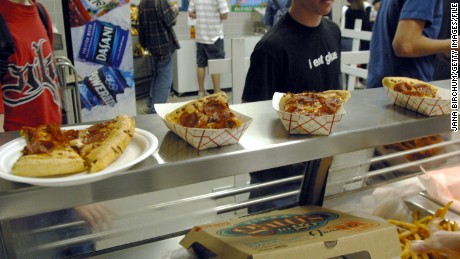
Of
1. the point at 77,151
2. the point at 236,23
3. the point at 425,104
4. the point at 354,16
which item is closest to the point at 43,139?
the point at 77,151

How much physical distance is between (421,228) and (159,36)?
14.3ft

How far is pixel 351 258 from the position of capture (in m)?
1.13

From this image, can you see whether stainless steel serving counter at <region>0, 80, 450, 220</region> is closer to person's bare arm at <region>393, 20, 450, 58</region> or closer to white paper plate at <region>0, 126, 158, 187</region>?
white paper plate at <region>0, 126, 158, 187</region>

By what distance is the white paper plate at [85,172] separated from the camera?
668 mm

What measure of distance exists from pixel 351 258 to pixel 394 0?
5.20 ft

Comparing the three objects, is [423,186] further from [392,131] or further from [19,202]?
[19,202]

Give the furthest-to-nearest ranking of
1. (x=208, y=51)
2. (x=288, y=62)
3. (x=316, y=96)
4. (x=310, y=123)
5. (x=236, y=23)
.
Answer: (x=236, y=23) < (x=208, y=51) < (x=288, y=62) < (x=316, y=96) < (x=310, y=123)

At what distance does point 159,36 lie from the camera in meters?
5.09

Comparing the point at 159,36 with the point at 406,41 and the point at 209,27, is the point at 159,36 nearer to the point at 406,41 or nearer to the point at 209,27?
the point at 209,27

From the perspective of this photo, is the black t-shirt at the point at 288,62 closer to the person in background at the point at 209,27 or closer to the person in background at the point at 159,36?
the person in background at the point at 159,36

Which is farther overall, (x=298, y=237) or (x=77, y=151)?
(x=298, y=237)

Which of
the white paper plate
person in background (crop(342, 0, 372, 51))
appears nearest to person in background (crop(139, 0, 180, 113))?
person in background (crop(342, 0, 372, 51))

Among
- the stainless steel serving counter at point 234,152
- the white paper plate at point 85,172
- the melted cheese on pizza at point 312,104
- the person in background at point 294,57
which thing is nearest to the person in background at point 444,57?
the person in background at point 294,57

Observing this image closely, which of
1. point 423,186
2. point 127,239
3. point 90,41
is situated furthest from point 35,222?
point 90,41
